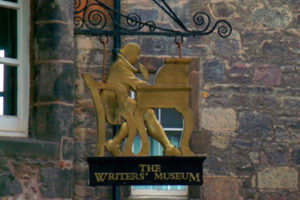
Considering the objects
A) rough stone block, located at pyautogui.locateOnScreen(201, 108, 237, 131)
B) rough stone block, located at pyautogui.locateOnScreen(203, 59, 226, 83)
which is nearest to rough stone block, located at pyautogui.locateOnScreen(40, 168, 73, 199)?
rough stone block, located at pyautogui.locateOnScreen(201, 108, 237, 131)

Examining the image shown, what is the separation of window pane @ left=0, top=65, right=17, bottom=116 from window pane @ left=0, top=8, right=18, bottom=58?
0.14m

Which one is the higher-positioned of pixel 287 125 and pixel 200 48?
pixel 200 48

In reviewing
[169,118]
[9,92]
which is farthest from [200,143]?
[9,92]

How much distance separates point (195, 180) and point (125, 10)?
4406 mm

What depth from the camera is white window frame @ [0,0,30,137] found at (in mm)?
8844

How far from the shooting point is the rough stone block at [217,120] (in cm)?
1275

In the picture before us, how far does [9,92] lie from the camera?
29.1ft

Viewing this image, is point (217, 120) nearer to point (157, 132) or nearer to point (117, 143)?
point (157, 132)

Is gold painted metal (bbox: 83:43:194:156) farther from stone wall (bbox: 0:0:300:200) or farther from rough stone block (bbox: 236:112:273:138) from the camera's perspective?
rough stone block (bbox: 236:112:273:138)

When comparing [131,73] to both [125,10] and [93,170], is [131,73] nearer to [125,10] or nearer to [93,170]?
[93,170]

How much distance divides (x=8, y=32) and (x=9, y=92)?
1.59 ft

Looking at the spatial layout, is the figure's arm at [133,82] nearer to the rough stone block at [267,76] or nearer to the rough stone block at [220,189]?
the rough stone block at [220,189]

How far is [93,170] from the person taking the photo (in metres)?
8.69

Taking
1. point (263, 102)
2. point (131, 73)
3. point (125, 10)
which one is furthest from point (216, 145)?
point (131, 73)
